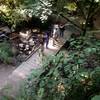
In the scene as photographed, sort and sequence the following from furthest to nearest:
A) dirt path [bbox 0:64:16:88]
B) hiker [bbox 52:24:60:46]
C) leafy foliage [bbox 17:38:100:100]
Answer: hiker [bbox 52:24:60:46] < dirt path [bbox 0:64:16:88] < leafy foliage [bbox 17:38:100:100]

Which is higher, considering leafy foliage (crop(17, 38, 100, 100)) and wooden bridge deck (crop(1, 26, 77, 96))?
leafy foliage (crop(17, 38, 100, 100))

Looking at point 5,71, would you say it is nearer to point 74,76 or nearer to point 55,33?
point 55,33

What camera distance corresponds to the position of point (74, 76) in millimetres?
3389

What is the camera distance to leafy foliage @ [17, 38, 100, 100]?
3371mm

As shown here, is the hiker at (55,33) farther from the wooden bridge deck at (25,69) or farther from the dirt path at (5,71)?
the dirt path at (5,71)

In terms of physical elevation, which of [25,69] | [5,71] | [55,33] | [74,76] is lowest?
[5,71]

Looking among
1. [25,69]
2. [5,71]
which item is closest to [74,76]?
[25,69]

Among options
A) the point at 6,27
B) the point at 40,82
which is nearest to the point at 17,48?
the point at 6,27

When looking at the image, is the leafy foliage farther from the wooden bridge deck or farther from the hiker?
the hiker

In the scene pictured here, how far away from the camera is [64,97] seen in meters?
3.54

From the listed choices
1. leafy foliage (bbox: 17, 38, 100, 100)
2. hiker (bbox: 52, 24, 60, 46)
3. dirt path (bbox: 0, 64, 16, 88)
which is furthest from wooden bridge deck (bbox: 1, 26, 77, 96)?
leafy foliage (bbox: 17, 38, 100, 100)

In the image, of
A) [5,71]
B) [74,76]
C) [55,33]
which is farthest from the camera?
[55,33]

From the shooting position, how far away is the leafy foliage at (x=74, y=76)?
3.37 metres

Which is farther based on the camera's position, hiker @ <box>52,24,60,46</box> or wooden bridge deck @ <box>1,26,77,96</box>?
hiker @ <box>52,24,60,46</box>
